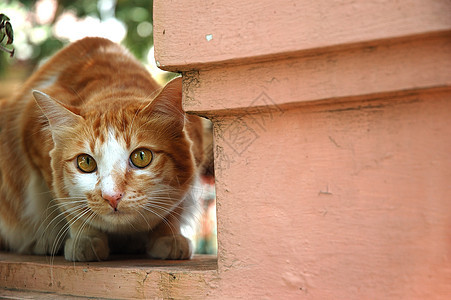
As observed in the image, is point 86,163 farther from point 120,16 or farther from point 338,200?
point 120,16

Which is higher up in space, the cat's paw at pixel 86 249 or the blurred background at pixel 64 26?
the blurred background at pixel 64 26

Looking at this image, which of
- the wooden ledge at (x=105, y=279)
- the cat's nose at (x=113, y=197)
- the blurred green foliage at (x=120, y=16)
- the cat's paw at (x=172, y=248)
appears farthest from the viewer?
the blurred green foliage at (x=120, y=16)

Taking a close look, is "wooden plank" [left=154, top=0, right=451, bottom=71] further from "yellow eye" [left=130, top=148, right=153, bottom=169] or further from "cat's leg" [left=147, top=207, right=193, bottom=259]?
"cat's leg" [left=147, top=207, right=193, bottom=259]

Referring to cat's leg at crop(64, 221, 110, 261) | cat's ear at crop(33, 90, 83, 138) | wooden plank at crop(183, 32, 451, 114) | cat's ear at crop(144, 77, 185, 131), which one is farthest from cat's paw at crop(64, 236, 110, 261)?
wooden plank at crop(183, 32, 451, 114)

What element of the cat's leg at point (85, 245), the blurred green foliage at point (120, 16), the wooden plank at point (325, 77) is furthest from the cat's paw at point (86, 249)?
the blurred green foliage at point (120, 16)

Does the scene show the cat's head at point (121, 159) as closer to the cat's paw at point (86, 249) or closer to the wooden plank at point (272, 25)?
the cat's paw at point (86, 249)

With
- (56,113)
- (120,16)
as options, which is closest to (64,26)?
Result: (120,16)

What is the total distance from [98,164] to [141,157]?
5.9 inches

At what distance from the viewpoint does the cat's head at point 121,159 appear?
1.51 meters

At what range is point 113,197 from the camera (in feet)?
4.73

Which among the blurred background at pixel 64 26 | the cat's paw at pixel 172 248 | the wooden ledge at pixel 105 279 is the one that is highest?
the blurred background at pixel 64 26

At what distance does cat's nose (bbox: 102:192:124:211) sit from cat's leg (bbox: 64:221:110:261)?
294 mm

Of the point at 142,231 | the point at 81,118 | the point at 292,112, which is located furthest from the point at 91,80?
the point at 292,112

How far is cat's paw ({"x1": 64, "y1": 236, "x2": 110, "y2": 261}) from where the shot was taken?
64.9 inches
